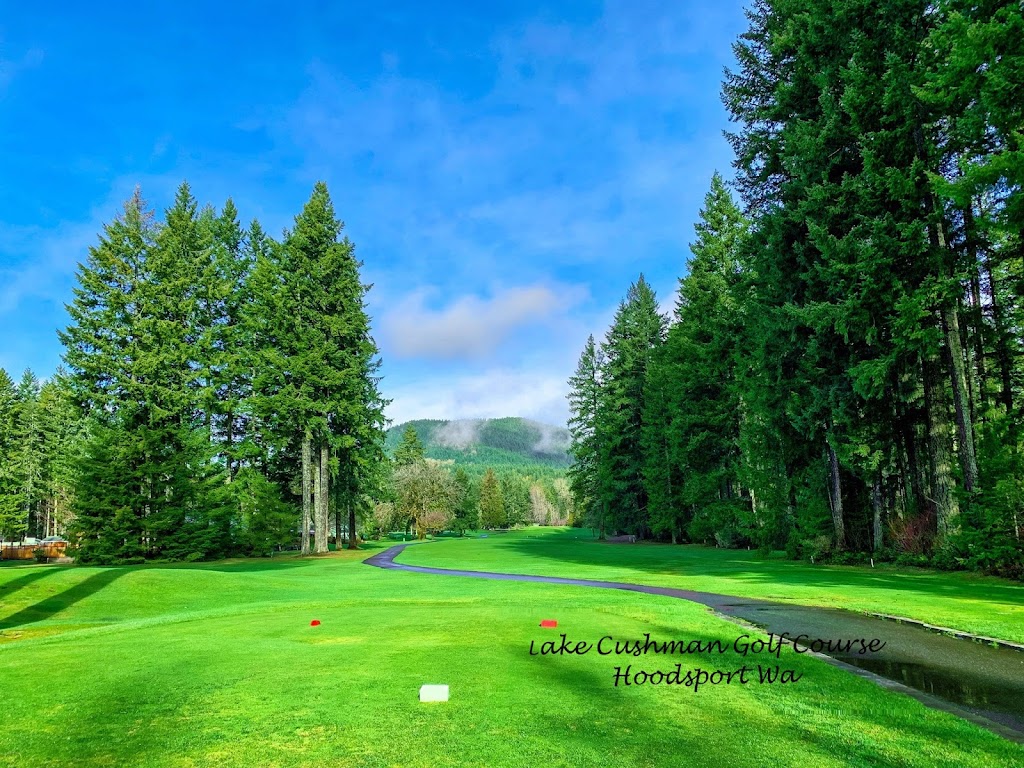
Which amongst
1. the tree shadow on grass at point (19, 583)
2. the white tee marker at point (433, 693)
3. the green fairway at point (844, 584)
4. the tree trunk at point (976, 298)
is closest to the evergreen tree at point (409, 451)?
the green fairway at point (844, 584)

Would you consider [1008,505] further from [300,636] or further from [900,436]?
[300,636]

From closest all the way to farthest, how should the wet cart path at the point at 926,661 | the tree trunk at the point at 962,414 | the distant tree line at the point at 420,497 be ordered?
1. the wet cart path at the point at 926,661
2. the tree trunk at the point at 962,414
3. the distant tree line at the point at 420,497

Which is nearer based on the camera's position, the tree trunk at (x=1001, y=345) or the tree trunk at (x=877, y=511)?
the tree trunk at (x=877, y=511)

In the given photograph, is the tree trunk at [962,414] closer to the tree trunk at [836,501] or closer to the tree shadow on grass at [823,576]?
the tree shadow on grass at [823,576]

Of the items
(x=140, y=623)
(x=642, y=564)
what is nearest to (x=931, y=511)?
(x=642, y=564)

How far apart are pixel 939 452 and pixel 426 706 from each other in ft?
73.6

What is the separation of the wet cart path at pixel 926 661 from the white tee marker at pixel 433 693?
4.67 meters

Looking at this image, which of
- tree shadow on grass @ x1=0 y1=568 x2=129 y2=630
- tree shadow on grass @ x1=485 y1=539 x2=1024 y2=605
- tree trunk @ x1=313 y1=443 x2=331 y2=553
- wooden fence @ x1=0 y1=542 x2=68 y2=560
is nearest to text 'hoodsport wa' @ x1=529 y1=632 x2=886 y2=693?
tree shadow on grass @ x1=485 y1=539 x2=1024 y2=605

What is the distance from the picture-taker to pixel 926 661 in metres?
7.77

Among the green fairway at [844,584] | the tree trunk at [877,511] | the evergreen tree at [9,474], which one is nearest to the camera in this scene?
the green fairway at [844,584]

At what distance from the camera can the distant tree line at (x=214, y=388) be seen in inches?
1391

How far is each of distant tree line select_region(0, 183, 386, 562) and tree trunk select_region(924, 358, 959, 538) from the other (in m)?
34.9

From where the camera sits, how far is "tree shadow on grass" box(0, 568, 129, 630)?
1543 cm

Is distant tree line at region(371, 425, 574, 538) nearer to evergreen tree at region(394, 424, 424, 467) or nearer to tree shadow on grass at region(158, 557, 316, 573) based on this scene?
evergreen tree at region(394, 424, 424, 467)
